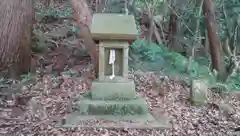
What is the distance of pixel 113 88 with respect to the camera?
5.22 m

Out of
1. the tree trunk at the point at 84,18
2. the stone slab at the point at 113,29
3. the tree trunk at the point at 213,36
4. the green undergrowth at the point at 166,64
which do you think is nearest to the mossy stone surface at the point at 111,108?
the stone slab at the point at 113,29

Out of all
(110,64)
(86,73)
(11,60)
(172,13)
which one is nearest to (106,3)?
(172,13)

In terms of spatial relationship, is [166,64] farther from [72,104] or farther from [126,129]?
[126,129]

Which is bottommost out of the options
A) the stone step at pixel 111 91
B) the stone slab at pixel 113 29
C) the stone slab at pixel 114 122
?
the stone slab at pixel 114 122

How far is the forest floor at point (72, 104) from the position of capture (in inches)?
186

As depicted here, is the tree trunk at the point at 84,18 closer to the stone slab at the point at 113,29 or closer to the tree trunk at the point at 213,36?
the stone slab at the point at 113,29

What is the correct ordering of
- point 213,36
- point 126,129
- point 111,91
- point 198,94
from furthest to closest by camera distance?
1. point 213,36
2. point 198,94
3. point 111,91
4. point 126,129

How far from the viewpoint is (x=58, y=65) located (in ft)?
25.4

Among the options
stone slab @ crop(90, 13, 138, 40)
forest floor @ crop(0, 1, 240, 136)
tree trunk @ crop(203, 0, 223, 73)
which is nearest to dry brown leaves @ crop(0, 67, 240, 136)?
forest floor @ crop(0, 1, 240, 136)

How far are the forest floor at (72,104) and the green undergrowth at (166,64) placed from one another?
69cm

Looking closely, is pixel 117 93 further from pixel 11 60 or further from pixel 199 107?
pixel 11 60

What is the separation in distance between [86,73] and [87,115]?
88.5 inches

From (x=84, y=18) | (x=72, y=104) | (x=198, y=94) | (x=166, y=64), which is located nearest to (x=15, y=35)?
(x=84, y=18)

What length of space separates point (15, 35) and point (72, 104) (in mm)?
2120
